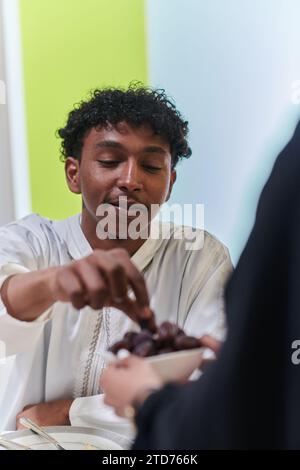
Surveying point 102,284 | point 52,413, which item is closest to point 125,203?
point 102,284

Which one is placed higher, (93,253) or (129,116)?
(129,116)

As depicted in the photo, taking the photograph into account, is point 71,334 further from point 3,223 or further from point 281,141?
point 281,141

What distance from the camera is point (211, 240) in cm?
86

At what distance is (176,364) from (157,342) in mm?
58

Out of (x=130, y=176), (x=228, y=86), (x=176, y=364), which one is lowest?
(x=176, y=364)

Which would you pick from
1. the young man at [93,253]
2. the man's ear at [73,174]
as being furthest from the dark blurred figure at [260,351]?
the man's ear at [73,174]

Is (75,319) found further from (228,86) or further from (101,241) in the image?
(228,86)

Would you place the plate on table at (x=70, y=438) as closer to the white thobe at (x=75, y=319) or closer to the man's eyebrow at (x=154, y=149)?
the white thobe at (x=75, y=319)

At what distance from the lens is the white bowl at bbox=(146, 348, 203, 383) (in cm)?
64

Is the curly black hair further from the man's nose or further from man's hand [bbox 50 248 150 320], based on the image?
man's hand [bbox 50 248 150 320]

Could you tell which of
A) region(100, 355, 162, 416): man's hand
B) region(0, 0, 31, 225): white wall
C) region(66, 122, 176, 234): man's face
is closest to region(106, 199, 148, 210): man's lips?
region(66, 122, 176, 234): man's face

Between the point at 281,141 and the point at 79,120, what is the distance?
1.08 ft

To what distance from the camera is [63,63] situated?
34.9 inches
